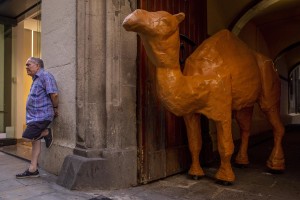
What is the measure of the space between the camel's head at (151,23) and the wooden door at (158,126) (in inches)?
30.2

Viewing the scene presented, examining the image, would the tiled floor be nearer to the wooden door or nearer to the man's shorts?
the man's shorts

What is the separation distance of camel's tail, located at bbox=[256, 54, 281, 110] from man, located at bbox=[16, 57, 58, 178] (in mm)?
2967

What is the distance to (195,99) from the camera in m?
3.62

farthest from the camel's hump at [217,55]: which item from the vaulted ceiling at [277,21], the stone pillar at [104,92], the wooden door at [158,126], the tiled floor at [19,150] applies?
the tiled floor at [19,150]

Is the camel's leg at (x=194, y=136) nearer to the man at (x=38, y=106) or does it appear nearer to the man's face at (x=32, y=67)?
the man at (x=38, y=106)

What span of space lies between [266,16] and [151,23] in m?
5.97

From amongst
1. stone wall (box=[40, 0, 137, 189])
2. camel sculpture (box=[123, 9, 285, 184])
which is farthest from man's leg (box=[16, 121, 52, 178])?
camel sculpture (box=[123, 9, 285, 184])

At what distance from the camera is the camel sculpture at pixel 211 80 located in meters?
3.27

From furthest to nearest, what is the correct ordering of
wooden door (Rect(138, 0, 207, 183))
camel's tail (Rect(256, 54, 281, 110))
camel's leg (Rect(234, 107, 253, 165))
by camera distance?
camel's leg (Rect(234, 107, 253, 165)) → camel's tail (Rect(256, 54, 281, 110)) → wooden door (Rect(138, 0, 207, 183))

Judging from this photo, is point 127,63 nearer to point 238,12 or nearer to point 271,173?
point 271,173

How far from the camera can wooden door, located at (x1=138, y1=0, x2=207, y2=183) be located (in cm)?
395

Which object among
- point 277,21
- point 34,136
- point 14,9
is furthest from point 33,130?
point 277,21

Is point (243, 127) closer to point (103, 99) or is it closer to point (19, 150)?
point (103, 99)

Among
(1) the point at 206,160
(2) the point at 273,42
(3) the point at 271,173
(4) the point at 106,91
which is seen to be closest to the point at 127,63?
(4) the point at 106,91
